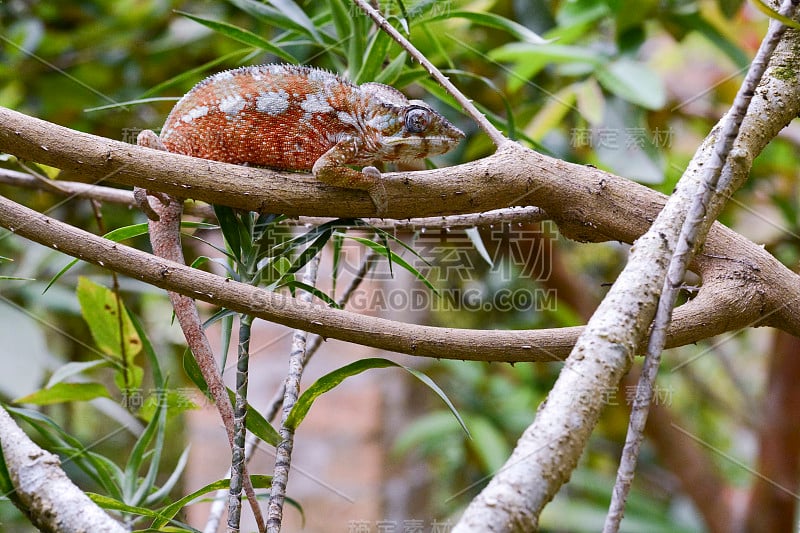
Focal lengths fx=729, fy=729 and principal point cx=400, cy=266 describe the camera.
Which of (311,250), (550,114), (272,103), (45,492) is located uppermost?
(550,114)

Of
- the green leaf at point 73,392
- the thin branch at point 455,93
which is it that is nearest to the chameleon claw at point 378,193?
the thin branch at point 455,93

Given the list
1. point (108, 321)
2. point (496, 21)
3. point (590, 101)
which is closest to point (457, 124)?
point (590, 101)

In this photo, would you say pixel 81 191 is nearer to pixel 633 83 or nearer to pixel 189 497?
pixel 189 497

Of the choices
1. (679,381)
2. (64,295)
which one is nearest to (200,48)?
(64,295)

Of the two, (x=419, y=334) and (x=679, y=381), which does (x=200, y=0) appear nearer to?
(x=419, y=334)

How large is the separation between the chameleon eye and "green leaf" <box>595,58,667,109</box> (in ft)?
3.01

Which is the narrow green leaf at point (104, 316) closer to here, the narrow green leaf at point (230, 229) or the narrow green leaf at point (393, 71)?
the narrow green leaf at point (230, 229)

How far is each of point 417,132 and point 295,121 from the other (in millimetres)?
216

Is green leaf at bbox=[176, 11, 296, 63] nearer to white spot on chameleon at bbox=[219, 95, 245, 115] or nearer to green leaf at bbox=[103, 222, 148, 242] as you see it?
white spot on chameleon at bbox=[219, 95, 245, 115]

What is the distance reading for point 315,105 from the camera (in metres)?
1.29

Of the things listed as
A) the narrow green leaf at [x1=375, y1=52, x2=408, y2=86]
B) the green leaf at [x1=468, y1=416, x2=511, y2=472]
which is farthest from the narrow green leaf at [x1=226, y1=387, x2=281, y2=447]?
the green leaf at [x1=468, y1=416, x2=511, y2=472]

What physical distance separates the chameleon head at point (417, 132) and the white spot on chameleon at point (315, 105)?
0.36 feet

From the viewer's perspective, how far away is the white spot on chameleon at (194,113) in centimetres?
125

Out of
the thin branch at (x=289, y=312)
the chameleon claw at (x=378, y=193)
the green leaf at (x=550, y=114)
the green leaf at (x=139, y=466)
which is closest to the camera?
the thin branch at (x=289, y=312)
